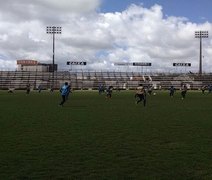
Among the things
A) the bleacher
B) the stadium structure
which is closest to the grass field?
the stadium structure

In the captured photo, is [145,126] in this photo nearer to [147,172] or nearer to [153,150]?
[153,150]

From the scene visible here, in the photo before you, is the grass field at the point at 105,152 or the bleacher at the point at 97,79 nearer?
the grass field at the point at 105,152

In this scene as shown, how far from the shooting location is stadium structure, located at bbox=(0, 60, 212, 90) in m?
106

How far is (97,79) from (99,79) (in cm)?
76

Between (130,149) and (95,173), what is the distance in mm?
2583

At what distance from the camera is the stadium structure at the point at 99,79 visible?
10619cm

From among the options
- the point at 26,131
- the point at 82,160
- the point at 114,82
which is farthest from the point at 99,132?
the point at 114,82

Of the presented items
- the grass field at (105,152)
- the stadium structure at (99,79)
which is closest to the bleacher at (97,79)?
the stadium structure at (99,79)

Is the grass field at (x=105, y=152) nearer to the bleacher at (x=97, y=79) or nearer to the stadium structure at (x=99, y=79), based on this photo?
the stadium structure at (x=99, y=79)

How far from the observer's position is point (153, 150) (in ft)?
31.3

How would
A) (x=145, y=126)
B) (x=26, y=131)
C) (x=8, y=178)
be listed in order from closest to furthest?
1. (x=8, y=178)
2. (x=26, y=131)
3. (x=145, y=126)

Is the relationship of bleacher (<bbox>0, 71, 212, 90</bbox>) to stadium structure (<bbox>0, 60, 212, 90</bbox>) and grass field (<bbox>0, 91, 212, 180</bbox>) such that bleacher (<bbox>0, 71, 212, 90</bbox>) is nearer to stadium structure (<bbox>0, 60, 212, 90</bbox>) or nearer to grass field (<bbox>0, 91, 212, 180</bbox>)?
stadium structure (<bbox>0, 60, 212, 90</bbox>)

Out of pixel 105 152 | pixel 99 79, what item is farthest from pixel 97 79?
pixel 105 152

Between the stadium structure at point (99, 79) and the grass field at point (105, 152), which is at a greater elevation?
the stadium structure at point (99, 79)
